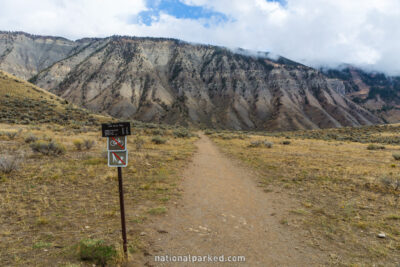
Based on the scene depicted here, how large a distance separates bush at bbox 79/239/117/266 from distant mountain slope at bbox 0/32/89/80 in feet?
621

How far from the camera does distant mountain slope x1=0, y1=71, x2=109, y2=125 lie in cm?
3691

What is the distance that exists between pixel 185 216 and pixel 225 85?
442 feet

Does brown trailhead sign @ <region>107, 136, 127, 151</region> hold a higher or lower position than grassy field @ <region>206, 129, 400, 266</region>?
higher

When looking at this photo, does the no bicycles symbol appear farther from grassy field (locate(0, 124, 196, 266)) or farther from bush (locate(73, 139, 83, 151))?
bush (locate(73, 139, 83, 151))

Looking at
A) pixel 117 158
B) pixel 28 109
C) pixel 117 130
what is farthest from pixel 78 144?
Answer: pixel 28 109

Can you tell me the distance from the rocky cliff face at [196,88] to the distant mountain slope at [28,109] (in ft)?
179

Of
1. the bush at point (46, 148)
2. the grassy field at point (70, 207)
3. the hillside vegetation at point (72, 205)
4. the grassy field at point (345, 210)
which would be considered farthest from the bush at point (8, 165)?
the grassy field at point (345, 210)

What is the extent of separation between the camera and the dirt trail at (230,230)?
476 centimetres

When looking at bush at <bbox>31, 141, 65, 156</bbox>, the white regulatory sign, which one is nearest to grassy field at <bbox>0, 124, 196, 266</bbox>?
bush at <bbox>31, 141, 65, 156</bbox>

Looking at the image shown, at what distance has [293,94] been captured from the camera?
134m

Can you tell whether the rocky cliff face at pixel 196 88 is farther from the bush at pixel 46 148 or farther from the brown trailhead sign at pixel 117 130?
the brown trailhead sign at pixel 117 130

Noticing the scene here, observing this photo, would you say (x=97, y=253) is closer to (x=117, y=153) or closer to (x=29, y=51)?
(x=117, y=153)

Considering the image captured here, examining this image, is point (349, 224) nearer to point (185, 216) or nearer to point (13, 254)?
point (185, 216)

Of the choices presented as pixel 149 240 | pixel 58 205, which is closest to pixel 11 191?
pixel 58 205
